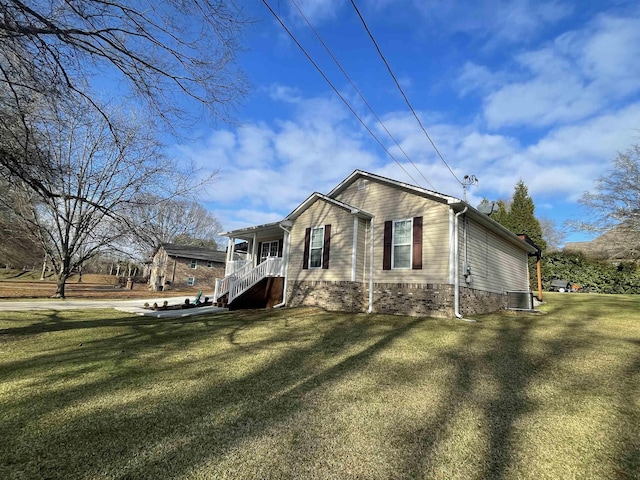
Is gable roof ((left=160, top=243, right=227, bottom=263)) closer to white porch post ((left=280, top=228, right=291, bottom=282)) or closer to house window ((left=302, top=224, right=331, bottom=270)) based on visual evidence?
white porch post ((left=280, top=228, right=291, bottom=282))

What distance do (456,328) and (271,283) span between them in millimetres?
7599

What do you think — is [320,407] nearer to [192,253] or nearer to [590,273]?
[590,273]

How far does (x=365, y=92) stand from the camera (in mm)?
8883

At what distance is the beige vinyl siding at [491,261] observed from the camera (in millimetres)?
10898

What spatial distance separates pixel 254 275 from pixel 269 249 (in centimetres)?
312

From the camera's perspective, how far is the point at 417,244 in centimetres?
1047

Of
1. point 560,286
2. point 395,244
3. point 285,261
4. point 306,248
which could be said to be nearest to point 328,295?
point 306,248

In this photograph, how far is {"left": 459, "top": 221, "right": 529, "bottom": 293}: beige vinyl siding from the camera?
1090cm

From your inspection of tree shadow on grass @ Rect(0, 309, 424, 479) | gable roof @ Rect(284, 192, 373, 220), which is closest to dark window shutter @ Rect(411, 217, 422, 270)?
gable roof @ Rect(284, 192, 373, 220)

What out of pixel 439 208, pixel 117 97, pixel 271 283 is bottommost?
pixel 271 283

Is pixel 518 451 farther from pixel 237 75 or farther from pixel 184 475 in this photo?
pixel 237 75

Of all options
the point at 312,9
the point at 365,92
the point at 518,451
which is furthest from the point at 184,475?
the point at 365,92

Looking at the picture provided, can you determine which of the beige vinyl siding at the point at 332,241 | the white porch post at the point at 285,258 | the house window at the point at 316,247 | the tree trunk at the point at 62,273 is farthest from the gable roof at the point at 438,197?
the tree trunk at the point at 62,273

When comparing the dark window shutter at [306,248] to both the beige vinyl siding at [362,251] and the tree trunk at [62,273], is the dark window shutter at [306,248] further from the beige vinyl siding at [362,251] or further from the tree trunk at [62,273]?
the tree trunk at [62,273]
